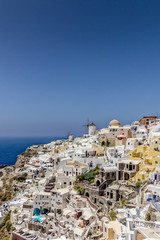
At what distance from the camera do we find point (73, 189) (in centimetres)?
2781

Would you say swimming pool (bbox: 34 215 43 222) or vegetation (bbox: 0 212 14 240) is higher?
swimming pool (bbox: 34 215 43 222)

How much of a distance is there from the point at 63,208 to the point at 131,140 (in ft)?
52.4

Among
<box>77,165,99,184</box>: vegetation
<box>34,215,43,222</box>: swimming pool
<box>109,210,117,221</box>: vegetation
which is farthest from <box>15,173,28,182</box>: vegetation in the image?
<box>109,210,117,221</box>: vegetation

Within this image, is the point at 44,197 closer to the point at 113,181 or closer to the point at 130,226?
the point at 113,181

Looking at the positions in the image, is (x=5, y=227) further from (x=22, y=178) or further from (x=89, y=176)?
(x=22, y=178)

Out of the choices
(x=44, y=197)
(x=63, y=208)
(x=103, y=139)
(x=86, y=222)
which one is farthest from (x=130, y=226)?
(x=103, y=139)

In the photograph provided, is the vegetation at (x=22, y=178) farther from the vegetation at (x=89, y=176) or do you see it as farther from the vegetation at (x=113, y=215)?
the vegetation at (x=113, y=215)

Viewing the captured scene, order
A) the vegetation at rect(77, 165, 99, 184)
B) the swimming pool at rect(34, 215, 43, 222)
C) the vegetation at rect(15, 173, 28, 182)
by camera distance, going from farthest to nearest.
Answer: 1. the vegetation at rect(15, 173, 28, 182)
2. the vegetation at rect(77, 165, 99, 184)
3. the swimming pool at rect(34, 215, 43, 222)

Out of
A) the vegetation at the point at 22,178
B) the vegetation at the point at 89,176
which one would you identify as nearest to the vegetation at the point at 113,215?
the vegetation at the point at 89,176

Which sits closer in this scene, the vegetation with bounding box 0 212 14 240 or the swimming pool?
the swimming pool

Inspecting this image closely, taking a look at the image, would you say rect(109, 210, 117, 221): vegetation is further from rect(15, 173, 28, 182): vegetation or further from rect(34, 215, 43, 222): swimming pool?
rect(15, 173, 28, 182): vegetation

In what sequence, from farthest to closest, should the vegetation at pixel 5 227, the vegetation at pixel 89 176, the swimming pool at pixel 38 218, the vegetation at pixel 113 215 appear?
1. the vegetation at pixel 89 176
2. the vegetation at pixel 5 227
3. the swimming pool at pixel 38 218
4. the vegetation at pixel 113 215

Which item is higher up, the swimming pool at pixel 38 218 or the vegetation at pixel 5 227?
the swimming pool at pixel 38 218

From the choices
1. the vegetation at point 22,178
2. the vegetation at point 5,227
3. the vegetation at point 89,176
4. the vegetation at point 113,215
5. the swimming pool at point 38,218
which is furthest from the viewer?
the vegetation at point 22,178
